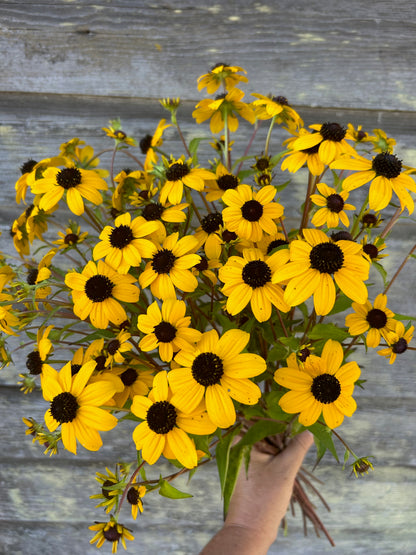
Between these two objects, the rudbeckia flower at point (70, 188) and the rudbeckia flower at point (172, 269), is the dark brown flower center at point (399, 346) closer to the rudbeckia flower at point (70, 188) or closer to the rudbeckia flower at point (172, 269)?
the rudbeckia flower at point (172, 269)

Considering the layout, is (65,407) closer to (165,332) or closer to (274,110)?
(165,332)

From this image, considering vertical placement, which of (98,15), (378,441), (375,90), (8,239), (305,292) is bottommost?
(378,441)

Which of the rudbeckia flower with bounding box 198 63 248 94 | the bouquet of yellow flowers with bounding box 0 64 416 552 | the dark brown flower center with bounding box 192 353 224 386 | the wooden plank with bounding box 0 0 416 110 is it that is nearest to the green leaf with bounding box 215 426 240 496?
the bouquet of yellow flowers with bounding box 0 64 416 552

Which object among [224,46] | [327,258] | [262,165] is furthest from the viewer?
[224,46]

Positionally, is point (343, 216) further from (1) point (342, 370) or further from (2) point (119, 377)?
(2) point (119, 377)

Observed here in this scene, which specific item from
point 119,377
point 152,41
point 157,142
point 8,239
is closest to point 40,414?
point 8,239

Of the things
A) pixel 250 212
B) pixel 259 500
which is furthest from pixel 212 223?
pixel 259 500

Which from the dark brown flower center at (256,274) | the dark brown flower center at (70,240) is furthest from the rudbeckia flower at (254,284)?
the dark brown flower center at (70,240)

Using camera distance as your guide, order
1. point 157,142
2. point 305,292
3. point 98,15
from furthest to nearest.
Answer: point 98,15 → point 157,142 → point 305,292
